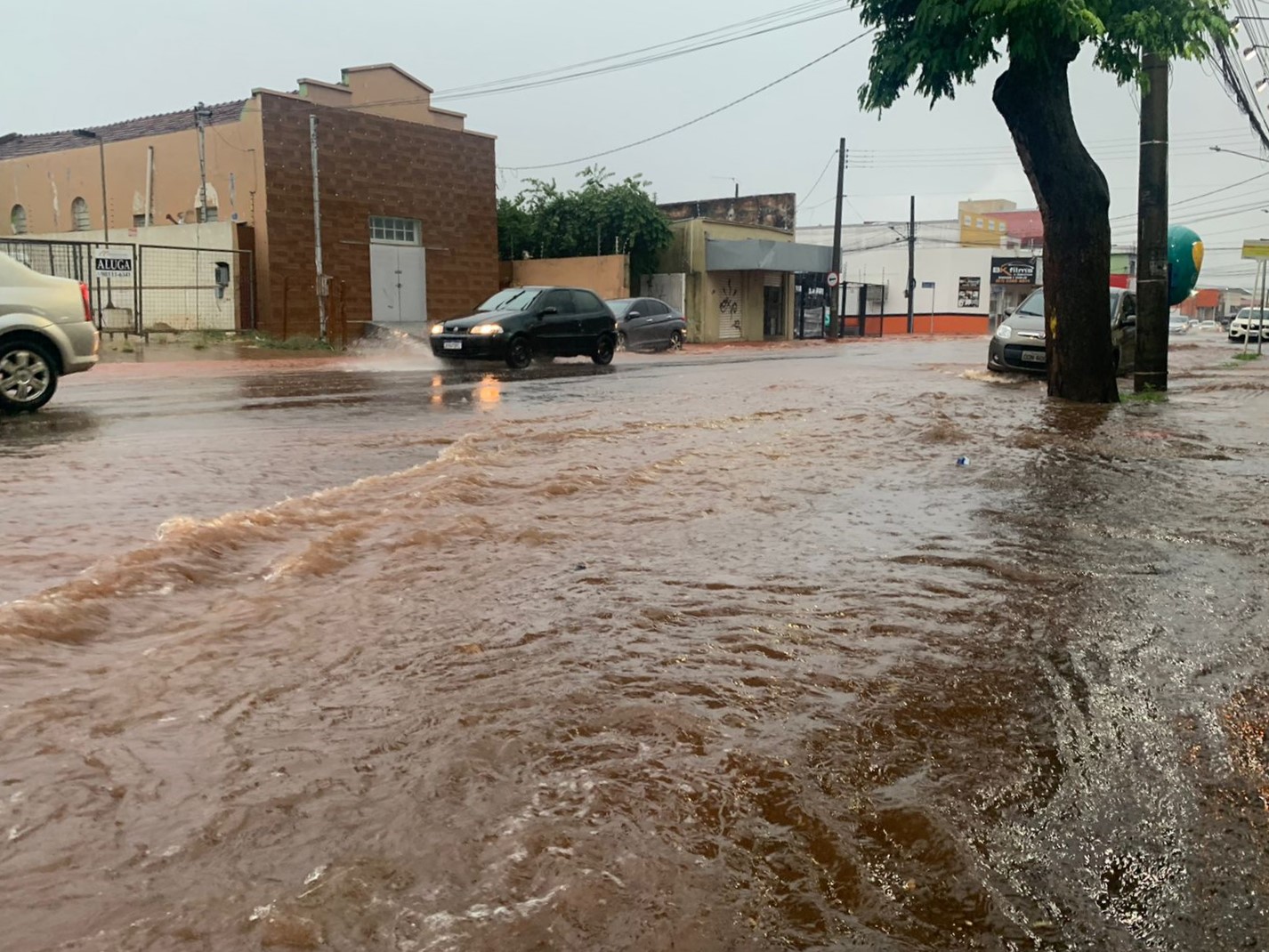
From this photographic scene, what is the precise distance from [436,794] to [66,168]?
109 feet

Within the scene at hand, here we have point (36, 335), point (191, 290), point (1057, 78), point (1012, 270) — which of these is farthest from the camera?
point (1012, 270)

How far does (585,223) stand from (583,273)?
178cm

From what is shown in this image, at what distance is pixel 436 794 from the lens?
8.46ft

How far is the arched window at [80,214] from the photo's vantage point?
3020 cm

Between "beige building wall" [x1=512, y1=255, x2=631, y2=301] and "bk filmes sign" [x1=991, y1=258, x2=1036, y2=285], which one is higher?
"bk filmes sign" [x1=991, y1=258, x2=1036, y2=285]

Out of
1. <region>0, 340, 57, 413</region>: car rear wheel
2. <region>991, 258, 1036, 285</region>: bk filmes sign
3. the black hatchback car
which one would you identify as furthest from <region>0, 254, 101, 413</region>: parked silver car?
<region>991, 258, 1036, 285</region>: bk filmes sign

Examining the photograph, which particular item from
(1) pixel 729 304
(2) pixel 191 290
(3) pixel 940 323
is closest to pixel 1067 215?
(2) pixel 191 290

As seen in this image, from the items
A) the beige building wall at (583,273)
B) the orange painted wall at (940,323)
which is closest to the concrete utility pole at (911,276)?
the orange painted wall at (940,323)

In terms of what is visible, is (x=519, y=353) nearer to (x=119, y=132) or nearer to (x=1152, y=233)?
(x=1152, y=233)

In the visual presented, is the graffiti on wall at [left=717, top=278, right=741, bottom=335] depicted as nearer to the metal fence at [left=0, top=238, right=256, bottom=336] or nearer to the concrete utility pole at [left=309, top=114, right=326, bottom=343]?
the concrete utility pole at [left=309, top=114, right=326, bottom=343]

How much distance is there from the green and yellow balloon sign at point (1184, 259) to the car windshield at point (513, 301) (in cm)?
1069

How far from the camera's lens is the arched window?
3020 centimetres

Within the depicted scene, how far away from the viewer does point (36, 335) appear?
31.8ft

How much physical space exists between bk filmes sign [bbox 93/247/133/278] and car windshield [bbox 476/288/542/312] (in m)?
7.09
